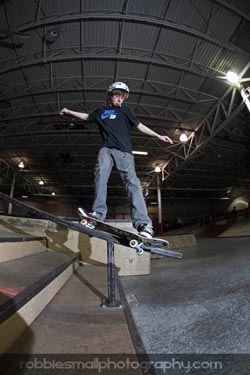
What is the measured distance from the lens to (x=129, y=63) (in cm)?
812

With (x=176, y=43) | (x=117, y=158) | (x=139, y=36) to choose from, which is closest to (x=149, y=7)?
(x=139, y=36)

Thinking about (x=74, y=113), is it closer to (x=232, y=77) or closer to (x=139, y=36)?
(x=139, y=36)

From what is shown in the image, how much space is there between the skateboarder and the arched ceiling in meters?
5.60

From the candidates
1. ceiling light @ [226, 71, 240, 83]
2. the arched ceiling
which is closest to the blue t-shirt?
the arched ceiling

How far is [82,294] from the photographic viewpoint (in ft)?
7.42

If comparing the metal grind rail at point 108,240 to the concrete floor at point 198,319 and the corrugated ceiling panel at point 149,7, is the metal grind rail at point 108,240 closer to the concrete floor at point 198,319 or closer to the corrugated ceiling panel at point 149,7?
the concrete floor at point 198,319

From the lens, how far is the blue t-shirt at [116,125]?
2556 mm

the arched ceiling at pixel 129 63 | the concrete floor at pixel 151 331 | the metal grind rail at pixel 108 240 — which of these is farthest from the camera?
the arched ceiling at pixel 129 63

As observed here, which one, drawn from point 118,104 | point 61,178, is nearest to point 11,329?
point 118,104

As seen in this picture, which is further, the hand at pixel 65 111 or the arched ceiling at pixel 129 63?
the arched ceiling at pixel 129 63

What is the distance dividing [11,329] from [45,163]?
1810 cm

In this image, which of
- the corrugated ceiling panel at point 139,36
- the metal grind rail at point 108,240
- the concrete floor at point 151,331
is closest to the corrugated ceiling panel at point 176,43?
the corrugated ceiling panel at point 139,36

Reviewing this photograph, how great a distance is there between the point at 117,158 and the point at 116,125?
0.41m

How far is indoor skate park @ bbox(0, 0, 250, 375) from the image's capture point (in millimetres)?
1298
